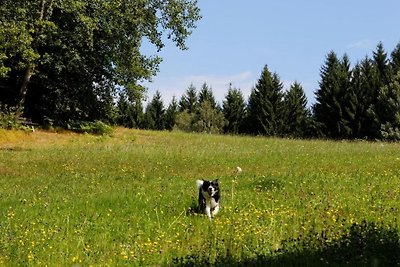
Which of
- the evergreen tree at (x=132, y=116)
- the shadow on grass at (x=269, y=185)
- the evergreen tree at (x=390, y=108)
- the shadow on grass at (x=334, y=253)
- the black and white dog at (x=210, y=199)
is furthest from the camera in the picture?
the evergreen tree at (x=132, y=116)

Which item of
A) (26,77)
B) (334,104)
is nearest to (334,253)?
(26,77)

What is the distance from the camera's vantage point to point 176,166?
2133cm

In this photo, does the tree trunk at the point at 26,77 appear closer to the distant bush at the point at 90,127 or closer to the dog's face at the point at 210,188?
the distant bush at the point at 90,127

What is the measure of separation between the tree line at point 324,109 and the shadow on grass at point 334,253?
45.6 m

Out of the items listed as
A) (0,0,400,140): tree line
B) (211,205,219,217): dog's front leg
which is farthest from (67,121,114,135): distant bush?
(211,205,219,217): dog's front leg

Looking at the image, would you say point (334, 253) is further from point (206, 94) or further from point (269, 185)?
point (206, 94)

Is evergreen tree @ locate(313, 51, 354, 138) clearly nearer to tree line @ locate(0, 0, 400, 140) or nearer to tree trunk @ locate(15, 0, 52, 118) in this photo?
tree line @ locate(0, 0, 400, 140)

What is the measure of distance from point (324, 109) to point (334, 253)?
2354 inches

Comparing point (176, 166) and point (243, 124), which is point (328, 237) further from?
point (243, 124)

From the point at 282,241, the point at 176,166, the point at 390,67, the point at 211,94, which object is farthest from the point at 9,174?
the point at 211,94

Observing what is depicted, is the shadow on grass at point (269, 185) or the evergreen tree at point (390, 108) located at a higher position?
the evergreen tree at point (390, 108)

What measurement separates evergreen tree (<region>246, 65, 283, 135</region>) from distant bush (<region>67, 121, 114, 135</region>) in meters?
31.8

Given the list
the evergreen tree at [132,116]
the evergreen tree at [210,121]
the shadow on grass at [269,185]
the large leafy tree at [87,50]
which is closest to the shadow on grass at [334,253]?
the shadow on grass at [269,185]

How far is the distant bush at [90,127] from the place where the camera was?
4072cm
